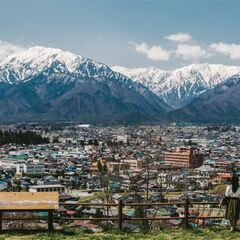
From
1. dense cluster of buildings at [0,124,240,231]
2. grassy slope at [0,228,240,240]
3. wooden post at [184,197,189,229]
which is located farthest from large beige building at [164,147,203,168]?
grassy slope at [0,228,240,240]

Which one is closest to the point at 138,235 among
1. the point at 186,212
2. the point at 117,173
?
the point at 186,212

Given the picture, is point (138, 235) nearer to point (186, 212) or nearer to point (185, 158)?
point (186, 212)

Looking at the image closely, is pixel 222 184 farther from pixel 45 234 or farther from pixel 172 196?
pixel 45 234

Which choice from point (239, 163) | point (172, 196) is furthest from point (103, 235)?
point (239, 163)

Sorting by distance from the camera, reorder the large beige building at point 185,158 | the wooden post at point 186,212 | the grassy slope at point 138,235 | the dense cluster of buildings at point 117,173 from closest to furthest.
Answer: the grassy slope at point 138,235 → the wooden post at point 186,212 → the dense cluster of buildings at point 117,173 → the large beige building at point 185,158

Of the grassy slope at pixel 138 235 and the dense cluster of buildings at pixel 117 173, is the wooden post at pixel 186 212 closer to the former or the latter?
the grassy slope at pixel 138 235

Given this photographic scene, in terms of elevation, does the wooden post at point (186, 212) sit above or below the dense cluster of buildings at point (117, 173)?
above

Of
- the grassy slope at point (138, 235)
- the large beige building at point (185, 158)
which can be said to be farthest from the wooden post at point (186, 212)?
the large beige building at point (185, 158)
